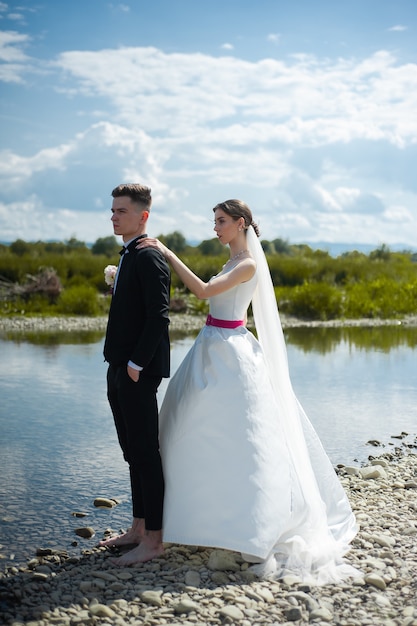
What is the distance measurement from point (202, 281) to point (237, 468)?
1018 millimetres

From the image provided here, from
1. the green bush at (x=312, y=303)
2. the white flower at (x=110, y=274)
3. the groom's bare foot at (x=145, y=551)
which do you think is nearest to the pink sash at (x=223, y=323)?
the white flower at (x=110, y=274)

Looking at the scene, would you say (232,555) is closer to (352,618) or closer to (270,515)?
(270,515)

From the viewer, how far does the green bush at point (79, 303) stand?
19.7m

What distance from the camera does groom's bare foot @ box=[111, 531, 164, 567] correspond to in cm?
421

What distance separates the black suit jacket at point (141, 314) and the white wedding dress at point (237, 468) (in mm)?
273

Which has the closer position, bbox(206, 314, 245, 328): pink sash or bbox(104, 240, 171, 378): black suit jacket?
bbox(104, 240, 171, 378): black suit jacket

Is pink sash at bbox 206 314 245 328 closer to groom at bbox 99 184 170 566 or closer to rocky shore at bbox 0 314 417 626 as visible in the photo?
groom at bbox 99 184 170 566

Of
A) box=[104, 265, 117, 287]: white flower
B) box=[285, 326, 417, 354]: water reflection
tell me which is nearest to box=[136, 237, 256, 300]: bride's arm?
box=[104, 265, 117, 287]: white flower

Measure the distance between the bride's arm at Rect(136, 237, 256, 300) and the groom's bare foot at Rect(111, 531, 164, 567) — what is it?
1304 millimetres

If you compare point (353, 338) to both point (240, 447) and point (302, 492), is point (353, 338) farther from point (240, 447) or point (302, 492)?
point (240, 447)

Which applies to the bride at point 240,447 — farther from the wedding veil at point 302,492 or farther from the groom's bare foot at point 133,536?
the groom's bare foot at point 133,536

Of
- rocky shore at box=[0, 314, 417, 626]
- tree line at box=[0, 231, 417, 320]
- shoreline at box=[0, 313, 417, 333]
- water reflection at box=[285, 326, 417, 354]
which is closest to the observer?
rocky shore at box=[0, 314, 417, 626]

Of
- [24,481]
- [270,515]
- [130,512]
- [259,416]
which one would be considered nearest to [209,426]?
[259,416]

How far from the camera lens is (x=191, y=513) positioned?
4168mm
